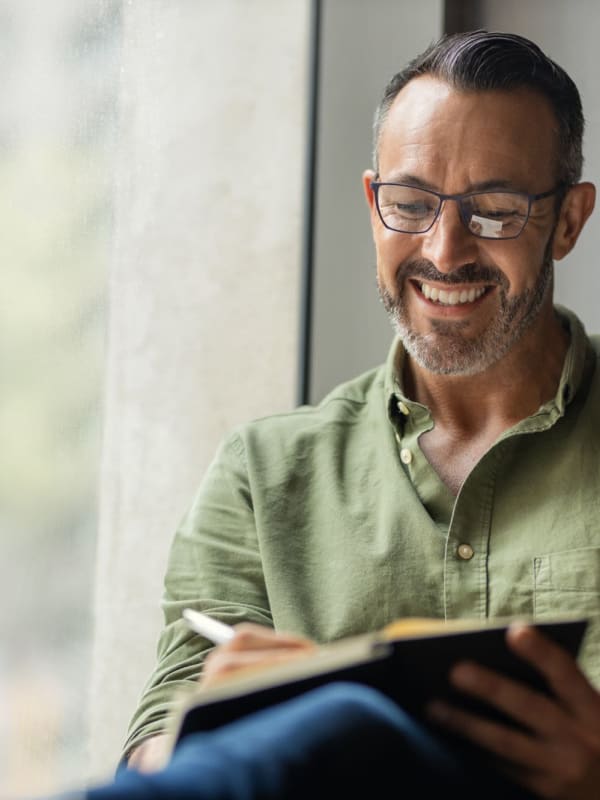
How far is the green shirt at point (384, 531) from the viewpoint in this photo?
171 cm

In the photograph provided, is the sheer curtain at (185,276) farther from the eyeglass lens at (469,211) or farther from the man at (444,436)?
the eyeglass lens at (469,211)

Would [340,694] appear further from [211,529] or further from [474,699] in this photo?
[211,529]

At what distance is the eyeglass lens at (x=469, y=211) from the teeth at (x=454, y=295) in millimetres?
93

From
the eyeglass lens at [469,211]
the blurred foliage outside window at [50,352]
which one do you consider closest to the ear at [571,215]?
the eyeglass lens at [469,211]

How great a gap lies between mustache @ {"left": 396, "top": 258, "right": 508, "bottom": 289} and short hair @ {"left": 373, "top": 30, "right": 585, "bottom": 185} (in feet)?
0.68

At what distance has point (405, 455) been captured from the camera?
1.85 meters

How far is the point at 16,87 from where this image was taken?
199 centimetres

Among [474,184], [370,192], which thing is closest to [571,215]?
[474,184]

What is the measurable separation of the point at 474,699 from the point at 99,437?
1.32 metres

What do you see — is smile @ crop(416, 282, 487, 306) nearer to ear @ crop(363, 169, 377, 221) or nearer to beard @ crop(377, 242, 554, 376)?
beard @ crop(377, 242, 554, 376)

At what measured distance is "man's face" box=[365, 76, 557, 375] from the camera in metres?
1.83

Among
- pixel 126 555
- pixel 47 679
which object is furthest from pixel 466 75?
pixel 47 679

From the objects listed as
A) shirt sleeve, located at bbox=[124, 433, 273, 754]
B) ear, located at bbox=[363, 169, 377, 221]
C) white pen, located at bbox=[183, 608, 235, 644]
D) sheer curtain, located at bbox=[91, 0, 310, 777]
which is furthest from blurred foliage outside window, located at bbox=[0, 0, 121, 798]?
white pen, located at bbox=[183, 608, 235, 644]

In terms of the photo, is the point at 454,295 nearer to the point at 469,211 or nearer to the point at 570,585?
the point at 469,211
